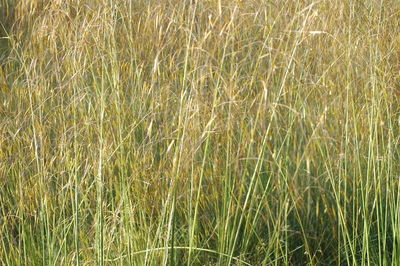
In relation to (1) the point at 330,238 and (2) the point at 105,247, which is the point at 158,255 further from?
(1) the point at 330,238

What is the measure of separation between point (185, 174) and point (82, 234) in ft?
1.06

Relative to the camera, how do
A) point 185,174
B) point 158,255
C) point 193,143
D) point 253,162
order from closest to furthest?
point 193,143, point 158,255, point 185,174, point 253,162

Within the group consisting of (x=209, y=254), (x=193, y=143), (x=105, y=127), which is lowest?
(x=209, y=254)

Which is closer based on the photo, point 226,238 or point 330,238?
point 226,238

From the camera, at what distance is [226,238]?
187 centimetres

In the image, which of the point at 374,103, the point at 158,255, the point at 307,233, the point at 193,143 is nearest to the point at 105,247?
the point at 158,255

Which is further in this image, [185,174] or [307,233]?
[307,233]

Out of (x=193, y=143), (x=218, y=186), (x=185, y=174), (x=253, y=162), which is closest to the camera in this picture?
(x=193, y=143)

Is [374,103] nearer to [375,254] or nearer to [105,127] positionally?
[375,254]

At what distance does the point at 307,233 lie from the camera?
2076 mm

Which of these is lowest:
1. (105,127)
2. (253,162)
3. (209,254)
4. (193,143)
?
(209,254)

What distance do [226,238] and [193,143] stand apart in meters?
0.41

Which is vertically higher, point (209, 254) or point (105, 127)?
point (105, 127)

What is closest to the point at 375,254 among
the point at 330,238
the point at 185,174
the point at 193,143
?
the point at 330,238
